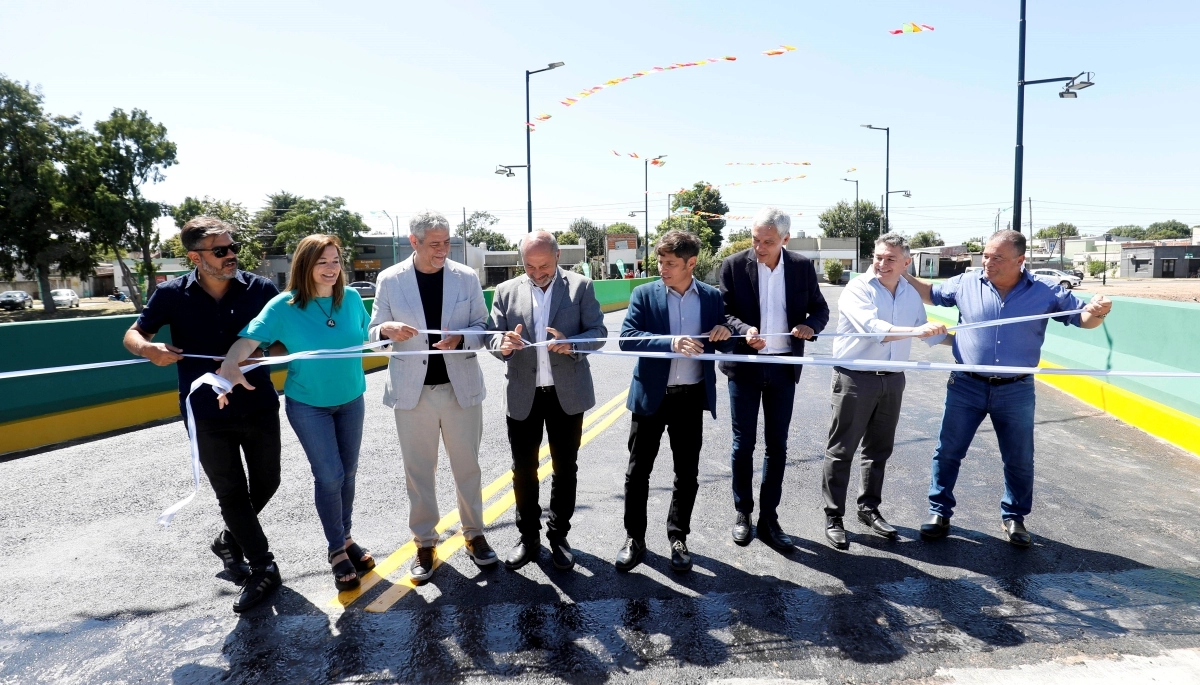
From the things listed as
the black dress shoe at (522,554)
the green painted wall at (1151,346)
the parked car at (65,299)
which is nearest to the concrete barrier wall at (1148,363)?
the green painted wall at (1151,346)

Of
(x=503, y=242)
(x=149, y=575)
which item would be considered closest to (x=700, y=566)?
(x=149, y=575)

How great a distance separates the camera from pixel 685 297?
4176 mm

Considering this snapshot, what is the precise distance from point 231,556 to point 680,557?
255 centimetres

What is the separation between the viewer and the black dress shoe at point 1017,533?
4.19m

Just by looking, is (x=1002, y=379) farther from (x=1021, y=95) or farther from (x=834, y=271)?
(x=834, y=271)

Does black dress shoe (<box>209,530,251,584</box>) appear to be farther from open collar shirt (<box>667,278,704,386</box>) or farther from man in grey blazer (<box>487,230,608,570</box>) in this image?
open collar shirt (<box>667,278,704,386</box>)

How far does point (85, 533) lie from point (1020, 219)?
17.4 meters

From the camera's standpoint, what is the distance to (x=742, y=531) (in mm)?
4383

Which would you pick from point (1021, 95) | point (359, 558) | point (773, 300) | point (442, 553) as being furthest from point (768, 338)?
point (1021, 95)

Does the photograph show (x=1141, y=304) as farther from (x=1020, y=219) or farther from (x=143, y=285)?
(x=143, y=285)

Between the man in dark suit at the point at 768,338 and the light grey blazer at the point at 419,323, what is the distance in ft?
5.01

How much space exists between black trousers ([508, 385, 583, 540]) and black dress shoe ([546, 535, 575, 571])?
0.03 meters

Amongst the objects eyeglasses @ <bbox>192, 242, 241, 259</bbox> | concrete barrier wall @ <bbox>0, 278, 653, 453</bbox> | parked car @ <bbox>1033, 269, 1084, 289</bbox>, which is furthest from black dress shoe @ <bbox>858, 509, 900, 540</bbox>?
concrete barrier wall @ <bbox>0, 278, 653, 453</bbox>

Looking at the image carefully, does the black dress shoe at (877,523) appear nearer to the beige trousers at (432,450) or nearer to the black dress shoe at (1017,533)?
the black dress shoe at (1017,533)
